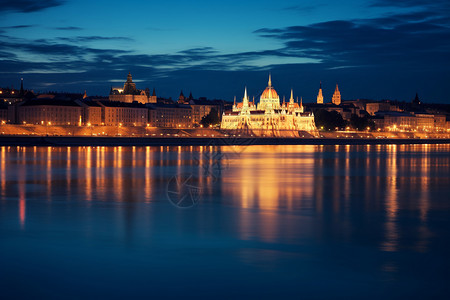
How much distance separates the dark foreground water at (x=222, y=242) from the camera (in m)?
7.47

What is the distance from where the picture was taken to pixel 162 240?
10.2m

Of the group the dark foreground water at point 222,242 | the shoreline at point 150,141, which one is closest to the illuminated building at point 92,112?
the shoreline at point 150,141

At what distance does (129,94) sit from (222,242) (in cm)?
12060

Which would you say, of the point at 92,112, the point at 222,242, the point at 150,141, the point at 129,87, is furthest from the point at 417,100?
the point at 222,242

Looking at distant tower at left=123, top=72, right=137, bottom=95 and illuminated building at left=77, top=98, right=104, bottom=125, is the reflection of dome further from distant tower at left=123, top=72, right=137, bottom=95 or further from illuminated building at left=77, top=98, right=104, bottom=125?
illuminated building at left=77, top=98, right=104, bottom=125

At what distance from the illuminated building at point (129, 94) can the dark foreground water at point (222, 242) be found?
110 metres

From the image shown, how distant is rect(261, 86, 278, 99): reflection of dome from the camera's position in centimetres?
11638

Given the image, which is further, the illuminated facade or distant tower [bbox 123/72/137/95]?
distant tower [bbox 123/72/137/95]

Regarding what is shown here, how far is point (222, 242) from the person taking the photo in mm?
10039

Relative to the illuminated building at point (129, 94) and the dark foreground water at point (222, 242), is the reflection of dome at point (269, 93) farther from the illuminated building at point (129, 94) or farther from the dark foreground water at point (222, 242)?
→ the dark foreground water at point (222, 242)

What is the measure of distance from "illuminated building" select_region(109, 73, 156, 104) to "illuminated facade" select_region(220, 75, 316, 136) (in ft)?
71.5

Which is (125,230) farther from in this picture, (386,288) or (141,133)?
(141,133)

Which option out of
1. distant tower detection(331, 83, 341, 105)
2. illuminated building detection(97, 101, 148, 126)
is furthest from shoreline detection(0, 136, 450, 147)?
distant tower detection(331, 83, 341, 105)

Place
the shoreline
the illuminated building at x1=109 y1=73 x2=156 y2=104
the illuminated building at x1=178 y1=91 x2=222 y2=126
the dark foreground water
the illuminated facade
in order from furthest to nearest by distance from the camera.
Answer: the illuminated building at x1=109 y1=73 x2=156 y2=104 → the illuminated building at x1=178 y1=91 x2=222 y2=126 → the illuminated facade → the shoreline → the dark foreground water
